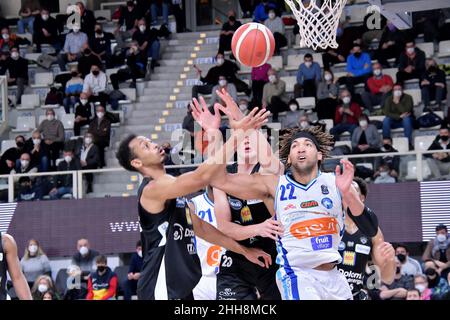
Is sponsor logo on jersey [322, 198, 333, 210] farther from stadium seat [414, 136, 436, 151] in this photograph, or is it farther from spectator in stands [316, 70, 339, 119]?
spectator in stands [316, 70, 339, 119]

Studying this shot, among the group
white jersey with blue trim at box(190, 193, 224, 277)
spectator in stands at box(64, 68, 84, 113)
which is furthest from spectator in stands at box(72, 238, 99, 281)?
white jersey with blue trim at box(190, 193, 224, 277)

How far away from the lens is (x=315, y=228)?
27.2 feet

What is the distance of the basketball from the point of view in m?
11.4

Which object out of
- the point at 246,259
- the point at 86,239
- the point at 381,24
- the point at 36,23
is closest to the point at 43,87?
the point at 36,23

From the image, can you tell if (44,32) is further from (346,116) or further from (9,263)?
(9,263)

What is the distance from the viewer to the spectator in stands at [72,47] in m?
23.0

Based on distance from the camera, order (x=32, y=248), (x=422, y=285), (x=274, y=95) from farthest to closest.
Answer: (x=274, y=95)
(x=32, y=248)
(x=422, y=285)

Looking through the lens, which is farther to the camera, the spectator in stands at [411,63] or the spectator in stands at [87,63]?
the spectator in stands at [87,63]

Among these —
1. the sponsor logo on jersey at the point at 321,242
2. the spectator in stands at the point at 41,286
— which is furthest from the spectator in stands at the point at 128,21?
the sponsor logo on jersey at the point at 321,242

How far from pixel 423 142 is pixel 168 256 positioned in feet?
33.7

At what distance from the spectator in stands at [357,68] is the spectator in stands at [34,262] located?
265 inches

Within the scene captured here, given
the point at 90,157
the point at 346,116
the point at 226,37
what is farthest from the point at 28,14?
the point at 346,116

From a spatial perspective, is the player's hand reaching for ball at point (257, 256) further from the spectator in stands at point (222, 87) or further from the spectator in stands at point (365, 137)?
the spectator in stands at point (222, 87)

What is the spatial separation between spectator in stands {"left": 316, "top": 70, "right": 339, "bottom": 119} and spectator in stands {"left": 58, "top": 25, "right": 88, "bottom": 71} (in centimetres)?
627
